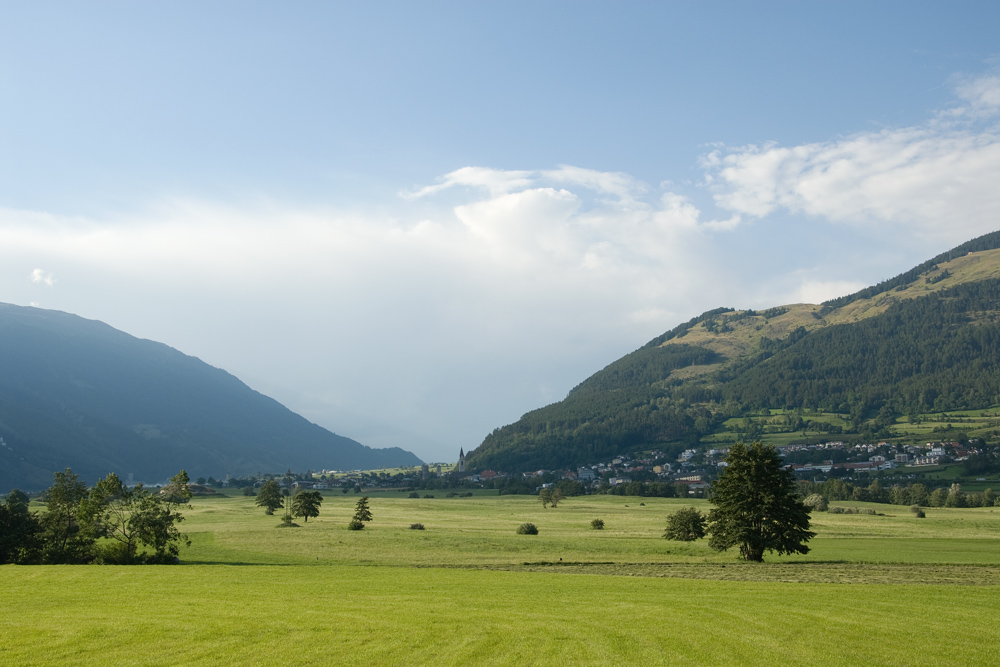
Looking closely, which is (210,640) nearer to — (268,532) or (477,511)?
(268,532)

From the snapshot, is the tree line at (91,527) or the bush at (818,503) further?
the bush at (818,503)

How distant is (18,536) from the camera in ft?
163

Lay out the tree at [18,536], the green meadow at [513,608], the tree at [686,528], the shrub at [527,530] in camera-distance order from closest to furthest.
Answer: the green meadow at [513,608], the tree at [18,536], the tree at [686,528], the shrub at [527,530]

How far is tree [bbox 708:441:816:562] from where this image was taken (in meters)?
50.3

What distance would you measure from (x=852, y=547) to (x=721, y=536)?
707 inches

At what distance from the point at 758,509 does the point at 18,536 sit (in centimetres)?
5748

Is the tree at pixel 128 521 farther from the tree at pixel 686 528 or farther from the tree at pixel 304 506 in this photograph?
the tree at pixel 686 528

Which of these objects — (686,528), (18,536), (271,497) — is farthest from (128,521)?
(271,497)

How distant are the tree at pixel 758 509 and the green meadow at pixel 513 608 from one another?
2.23 meters

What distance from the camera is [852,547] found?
6122 cm

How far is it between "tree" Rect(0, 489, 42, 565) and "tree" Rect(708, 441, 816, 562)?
53.8 meters

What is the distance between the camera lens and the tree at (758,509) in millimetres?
50312

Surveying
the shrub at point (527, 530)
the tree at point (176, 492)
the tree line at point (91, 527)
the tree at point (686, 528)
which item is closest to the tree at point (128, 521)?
the tree line at point (91, 527)

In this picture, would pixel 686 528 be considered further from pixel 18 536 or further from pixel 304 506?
pixel 18 536
